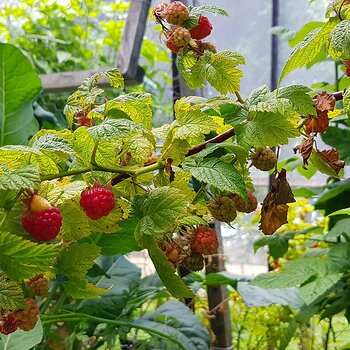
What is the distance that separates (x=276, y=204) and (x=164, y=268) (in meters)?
0.08

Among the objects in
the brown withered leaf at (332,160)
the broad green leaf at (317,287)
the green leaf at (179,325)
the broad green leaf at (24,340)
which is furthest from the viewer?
the green leaf at (179,325)

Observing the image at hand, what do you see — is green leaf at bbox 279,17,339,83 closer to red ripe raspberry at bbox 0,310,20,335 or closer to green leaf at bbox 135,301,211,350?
red ripe raspberry at bbox 0,310,20,335

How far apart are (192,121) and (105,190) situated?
7 cm

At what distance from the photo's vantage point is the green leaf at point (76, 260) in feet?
1.25

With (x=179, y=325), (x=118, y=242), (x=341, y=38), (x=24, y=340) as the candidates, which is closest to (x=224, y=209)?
(x=341, y=38)

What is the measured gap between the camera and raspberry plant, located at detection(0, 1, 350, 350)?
340 mm

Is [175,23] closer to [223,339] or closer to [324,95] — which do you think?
[324,95]

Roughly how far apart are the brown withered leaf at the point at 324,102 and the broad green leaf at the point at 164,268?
135 mm

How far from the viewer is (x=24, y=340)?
0.65m

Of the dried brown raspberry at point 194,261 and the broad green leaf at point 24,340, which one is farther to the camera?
the broad green leaf at point 24,340

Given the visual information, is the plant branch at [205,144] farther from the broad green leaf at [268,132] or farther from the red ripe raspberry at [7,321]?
the red ripe raspberry at [7,321]

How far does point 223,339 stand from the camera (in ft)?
3.76

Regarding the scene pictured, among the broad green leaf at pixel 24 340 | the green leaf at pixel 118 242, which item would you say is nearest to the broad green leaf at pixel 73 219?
the broad green leaf at pixel 24 340

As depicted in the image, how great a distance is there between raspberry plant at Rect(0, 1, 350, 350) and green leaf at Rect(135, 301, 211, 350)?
19.6 inches
